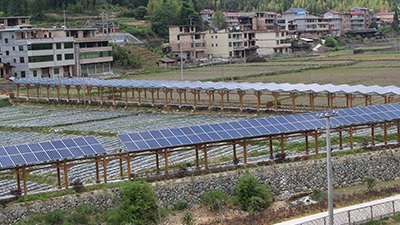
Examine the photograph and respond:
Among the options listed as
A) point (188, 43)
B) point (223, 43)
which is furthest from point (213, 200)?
point (223, 43)

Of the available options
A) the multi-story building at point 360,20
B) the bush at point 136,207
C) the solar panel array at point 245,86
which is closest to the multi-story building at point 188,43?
the solar panel array at point 245,86

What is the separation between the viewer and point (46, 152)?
17.7m

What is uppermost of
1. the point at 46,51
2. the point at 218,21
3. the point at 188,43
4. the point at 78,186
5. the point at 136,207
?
the point at 218,21

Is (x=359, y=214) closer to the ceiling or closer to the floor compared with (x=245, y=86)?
closer to the floor

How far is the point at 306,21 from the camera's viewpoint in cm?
9800

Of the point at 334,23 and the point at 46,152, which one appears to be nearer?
the point at 46,152

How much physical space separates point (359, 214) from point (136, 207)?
5.43m

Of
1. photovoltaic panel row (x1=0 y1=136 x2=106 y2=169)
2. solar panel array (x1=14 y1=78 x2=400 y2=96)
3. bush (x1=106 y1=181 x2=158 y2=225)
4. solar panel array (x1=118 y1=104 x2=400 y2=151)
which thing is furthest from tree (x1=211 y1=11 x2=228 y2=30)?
bush (x1=106 y1=181 x2=158 y2=225)

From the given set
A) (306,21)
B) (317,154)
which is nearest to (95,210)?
(317,154)

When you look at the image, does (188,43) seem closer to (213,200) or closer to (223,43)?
(223,43)

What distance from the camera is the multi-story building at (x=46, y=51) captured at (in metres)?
53.3

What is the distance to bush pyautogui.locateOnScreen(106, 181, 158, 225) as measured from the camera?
53.6ft

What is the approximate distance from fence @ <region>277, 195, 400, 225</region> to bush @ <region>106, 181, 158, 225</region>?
343 centimetres

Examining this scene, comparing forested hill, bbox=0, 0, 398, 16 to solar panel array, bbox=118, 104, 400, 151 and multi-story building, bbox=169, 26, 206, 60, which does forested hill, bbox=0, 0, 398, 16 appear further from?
solar panel array, bbox=118, 104, 400, 151
